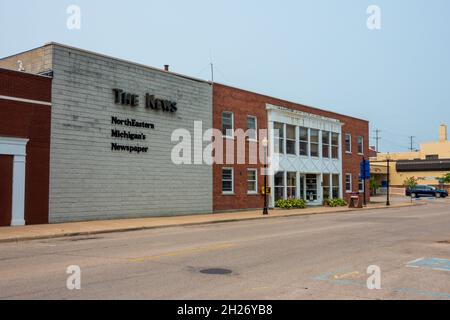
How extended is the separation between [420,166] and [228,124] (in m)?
60.1

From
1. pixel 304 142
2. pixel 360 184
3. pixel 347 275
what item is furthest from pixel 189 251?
pixel 360 184

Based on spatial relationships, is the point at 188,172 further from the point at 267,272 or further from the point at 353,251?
the point at 267,272

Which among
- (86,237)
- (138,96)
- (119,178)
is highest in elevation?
(138,96)

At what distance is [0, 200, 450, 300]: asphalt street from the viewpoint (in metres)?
7.90

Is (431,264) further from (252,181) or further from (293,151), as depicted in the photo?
(293,151)

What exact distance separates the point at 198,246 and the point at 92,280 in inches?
210

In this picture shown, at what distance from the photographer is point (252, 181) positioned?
33438mm

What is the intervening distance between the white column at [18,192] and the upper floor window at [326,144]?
26.3m

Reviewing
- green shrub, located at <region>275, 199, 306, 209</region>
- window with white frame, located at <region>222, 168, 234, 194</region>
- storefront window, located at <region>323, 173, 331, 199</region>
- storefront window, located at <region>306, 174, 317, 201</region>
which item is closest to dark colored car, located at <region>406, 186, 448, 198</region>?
storefront window, located at <region>323, 173, 331, 199</region>

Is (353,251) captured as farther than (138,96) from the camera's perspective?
No

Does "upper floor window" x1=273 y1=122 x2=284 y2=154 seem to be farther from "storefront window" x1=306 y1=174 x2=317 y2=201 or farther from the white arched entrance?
the white arched entrance

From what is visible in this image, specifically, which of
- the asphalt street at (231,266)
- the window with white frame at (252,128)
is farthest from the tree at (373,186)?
the asphalt street at (231,266)
